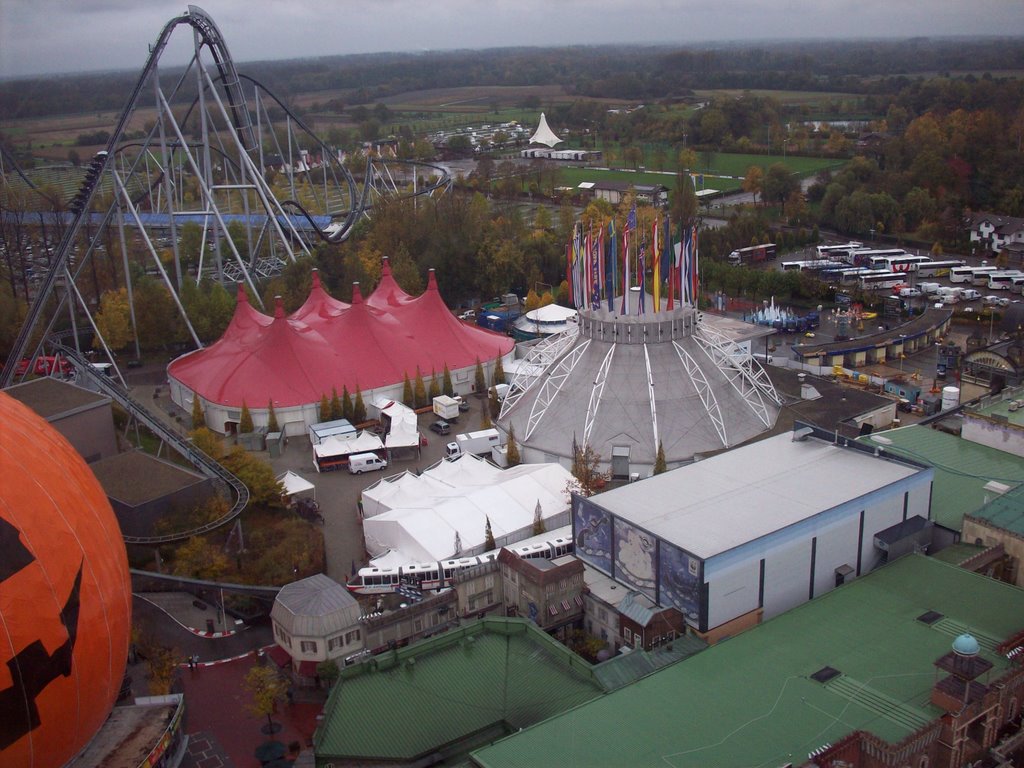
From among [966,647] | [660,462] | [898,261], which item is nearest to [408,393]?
[660,462]

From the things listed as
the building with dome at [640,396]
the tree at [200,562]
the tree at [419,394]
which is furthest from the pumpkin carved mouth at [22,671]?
the tree at [419,394]

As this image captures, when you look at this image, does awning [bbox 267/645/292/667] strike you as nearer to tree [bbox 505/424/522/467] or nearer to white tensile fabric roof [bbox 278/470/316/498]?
white tensile fabric roof [bbox 278/470/316/498]

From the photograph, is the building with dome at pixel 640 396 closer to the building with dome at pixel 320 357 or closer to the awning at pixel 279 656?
the building with dome at pixel 320 357

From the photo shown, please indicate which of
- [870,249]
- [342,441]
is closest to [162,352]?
[342,441]

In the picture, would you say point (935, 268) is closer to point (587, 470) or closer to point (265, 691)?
point (587, 470)

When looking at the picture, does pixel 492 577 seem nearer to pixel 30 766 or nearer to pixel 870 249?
pixel 30 766

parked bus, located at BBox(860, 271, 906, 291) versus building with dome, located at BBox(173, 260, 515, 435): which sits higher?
building with dome, located at BBox(173, 260, 515, 435)

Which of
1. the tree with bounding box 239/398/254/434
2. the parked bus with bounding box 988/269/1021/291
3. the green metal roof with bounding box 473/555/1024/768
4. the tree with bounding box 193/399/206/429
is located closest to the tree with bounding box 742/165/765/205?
the parked bus with bounding box 988/269/1021/291
